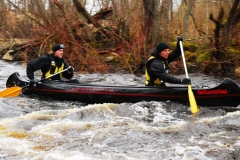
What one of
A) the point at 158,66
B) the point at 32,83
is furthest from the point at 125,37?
the point at 158,66

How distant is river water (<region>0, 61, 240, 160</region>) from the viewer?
4.73 metres

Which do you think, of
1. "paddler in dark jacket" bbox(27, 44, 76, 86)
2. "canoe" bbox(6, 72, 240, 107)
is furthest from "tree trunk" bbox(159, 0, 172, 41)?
"canoe" bbox(6, 72, 240, 107)

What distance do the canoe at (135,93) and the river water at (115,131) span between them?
0.45ft

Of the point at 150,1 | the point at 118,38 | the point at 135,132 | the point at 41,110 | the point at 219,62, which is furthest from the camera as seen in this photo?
the point at 118,38

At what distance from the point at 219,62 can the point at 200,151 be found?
7.75 meters

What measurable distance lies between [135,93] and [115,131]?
1.66 m

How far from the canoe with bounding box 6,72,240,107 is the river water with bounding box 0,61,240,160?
137mm

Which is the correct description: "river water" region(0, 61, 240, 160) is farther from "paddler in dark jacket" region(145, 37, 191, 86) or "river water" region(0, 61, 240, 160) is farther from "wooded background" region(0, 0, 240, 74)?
"wooded background" region(0, 0, 240, 74)

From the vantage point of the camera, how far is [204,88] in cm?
680

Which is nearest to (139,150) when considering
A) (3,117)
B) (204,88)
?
(204,88)

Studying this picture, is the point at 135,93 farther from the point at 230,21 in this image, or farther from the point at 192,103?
the point at 230,21

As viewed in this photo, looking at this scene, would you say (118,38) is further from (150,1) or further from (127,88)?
(127,88)

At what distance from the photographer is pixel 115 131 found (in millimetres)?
5590

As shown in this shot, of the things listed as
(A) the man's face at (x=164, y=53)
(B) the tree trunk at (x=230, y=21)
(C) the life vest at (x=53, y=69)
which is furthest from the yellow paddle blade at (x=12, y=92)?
(B) the tree trunk at (x=230, y=21)
